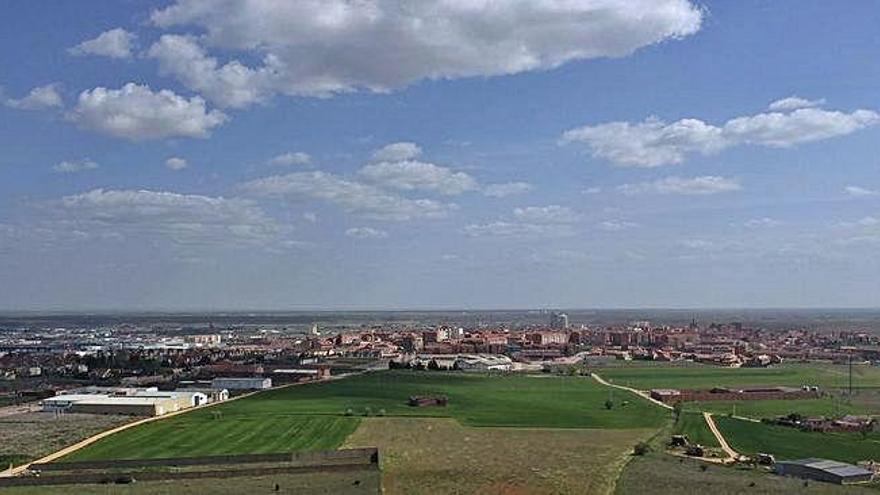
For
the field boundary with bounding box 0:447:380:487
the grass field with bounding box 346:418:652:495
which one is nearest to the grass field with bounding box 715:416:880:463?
the grass field with bounding box 346:418:652:495

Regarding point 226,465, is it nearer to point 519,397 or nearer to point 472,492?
point 472,492

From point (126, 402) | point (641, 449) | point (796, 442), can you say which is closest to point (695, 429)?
point (796, 442)

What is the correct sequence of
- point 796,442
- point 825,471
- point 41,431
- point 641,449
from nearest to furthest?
point 825,471 → point 641,449 → point 796,442 → point 41,431

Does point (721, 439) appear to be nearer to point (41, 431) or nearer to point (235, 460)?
point (235, 460)

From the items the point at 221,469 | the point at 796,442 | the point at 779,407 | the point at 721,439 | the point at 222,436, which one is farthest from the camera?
the point at 779,407

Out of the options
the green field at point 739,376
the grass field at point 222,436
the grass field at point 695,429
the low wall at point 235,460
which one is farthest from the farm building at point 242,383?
the low wall at point 235,460


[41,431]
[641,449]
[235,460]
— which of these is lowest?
[41,431]
